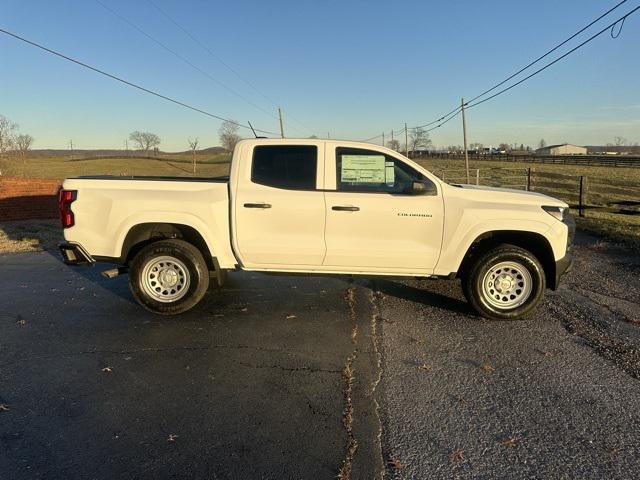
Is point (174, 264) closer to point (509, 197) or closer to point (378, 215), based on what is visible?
point (378, 215)

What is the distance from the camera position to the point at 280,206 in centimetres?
494

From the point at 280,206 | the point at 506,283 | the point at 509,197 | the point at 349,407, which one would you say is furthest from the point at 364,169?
the point at 349,407

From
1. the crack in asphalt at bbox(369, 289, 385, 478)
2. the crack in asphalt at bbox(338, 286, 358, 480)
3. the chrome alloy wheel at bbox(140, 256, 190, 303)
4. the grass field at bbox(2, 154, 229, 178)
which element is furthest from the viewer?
the grass field at bbox(2, 154, 229, 178)

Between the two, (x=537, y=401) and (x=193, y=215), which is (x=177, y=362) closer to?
(x=193, y=215)

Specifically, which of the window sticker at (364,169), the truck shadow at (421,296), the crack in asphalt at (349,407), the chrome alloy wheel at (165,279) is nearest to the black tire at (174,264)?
the chrome alloy wheel at (165,279)

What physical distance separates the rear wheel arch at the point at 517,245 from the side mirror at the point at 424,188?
2.38ft

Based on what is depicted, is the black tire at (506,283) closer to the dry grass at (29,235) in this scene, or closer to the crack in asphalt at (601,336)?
the crack in asphalt at (601,336)

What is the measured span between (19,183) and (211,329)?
35.9ft

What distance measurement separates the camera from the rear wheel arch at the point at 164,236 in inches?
202

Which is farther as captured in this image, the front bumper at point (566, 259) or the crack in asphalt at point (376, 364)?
the front bumper at point (566, 259)

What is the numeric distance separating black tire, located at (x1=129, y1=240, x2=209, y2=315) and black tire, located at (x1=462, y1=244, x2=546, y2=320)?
3013 mm

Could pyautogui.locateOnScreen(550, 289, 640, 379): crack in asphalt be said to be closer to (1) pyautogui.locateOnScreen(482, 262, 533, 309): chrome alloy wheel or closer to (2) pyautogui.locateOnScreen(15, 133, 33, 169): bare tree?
(1) pyautogui.locateOnScreen(482, 262, 533, 309): chrome alloy wheel

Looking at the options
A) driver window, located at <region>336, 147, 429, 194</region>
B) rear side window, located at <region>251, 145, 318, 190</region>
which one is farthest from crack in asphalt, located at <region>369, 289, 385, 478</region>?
rear side window, located at <region>251, 145, 318, 190</region>

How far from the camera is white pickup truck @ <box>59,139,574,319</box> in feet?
16.0
